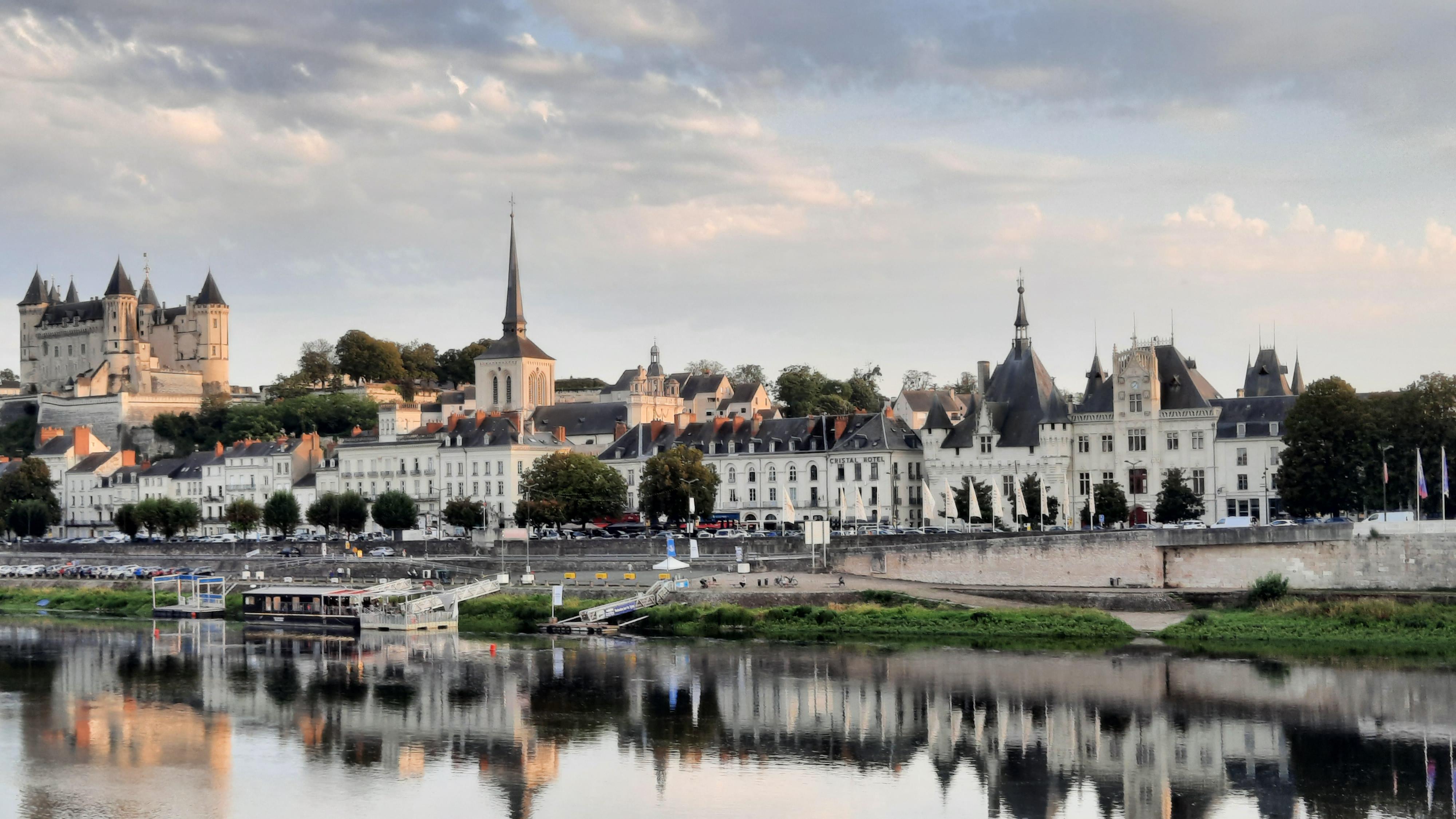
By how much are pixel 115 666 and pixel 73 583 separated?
26.4 metres

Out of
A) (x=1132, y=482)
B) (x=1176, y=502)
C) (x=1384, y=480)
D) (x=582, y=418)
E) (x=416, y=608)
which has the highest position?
(x=582, y=418)

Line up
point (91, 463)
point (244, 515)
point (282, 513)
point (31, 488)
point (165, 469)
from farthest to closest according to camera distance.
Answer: point (91, 463) < point (165, 469) < point (31, 488) < point (244, 515) < point (282, 513)

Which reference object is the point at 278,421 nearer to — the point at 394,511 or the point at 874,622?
the point at 394,511

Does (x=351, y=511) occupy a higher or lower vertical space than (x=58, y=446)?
lower

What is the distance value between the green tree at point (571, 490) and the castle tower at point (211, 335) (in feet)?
239

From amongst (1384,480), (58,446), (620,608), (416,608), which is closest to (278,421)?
(58,446)

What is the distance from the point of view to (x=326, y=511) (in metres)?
80.3

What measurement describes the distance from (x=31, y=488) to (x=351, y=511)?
1021 inches

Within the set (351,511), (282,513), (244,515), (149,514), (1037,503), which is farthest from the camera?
(244,515)

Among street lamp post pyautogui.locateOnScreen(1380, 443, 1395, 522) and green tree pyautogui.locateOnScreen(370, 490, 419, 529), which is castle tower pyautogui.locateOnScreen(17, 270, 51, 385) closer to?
green tree pyautogui.locateOnScreen(370, 490, 419, 529)

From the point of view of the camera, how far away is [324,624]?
183ft

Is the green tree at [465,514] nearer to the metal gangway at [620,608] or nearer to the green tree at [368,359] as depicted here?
the metal gangway at [620,608]

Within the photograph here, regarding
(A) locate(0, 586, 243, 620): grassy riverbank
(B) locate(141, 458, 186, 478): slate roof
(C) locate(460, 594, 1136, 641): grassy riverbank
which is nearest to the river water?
(C) locate(460, 594, 1136, 641): grassy riverbank

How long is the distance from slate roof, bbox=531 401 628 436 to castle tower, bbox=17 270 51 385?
69.1 m
